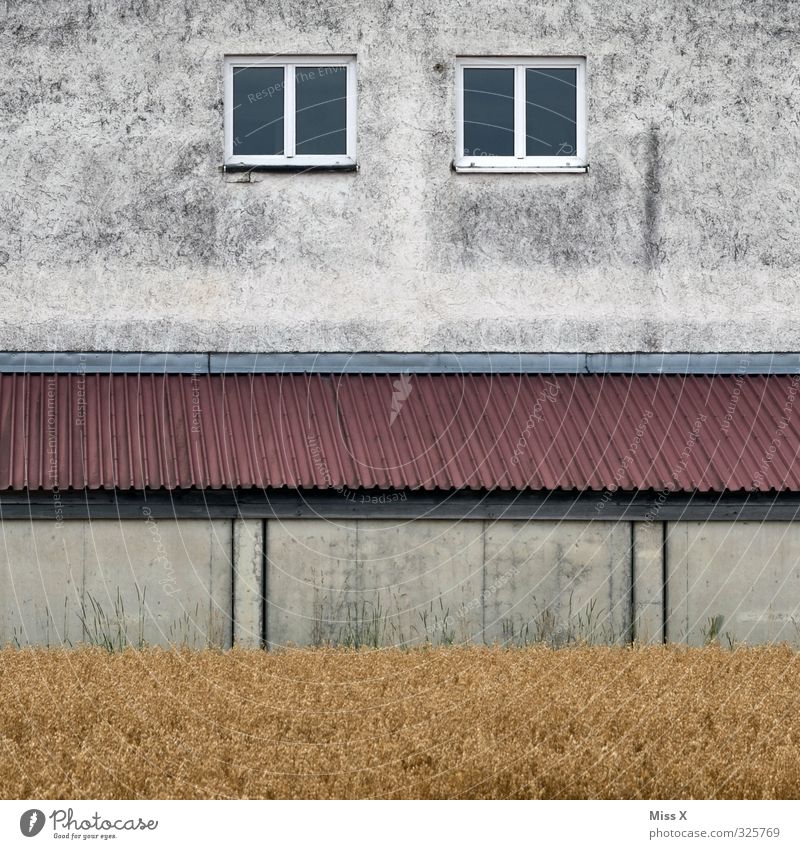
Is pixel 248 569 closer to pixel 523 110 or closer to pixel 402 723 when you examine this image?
pixel 402 723

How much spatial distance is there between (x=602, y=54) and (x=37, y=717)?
10431 millimetres

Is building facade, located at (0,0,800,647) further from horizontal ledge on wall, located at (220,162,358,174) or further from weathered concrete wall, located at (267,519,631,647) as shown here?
weathered concrete wall, located at (267,519,631,647)

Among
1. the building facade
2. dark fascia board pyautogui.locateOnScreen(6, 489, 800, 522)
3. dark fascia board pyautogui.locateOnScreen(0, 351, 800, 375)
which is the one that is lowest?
dark fascia board pyautogui.locateOnScreen(6, 489, 800, 522)

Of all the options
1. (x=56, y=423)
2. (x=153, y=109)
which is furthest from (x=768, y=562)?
(x=153, y=109)

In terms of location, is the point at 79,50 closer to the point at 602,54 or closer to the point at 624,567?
the point at 602,54

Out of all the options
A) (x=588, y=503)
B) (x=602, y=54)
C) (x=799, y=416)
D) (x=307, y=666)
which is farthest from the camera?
(x=602, y=54)

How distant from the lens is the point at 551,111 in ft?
51.7

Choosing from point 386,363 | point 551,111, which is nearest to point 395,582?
point 386,363

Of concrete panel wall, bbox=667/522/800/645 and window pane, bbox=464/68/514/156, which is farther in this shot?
window pane, bbox=464/68/514/156

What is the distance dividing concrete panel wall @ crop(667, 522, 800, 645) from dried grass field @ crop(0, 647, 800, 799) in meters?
1.47

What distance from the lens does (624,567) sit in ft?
45.2

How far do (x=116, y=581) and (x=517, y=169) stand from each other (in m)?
6.60

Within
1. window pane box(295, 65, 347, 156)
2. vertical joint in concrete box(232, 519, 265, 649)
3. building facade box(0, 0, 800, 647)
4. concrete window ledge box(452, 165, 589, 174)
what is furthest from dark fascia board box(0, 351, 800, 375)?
window pane box(295, 65, 347, 156)

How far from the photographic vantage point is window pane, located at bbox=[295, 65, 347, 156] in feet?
51.2
